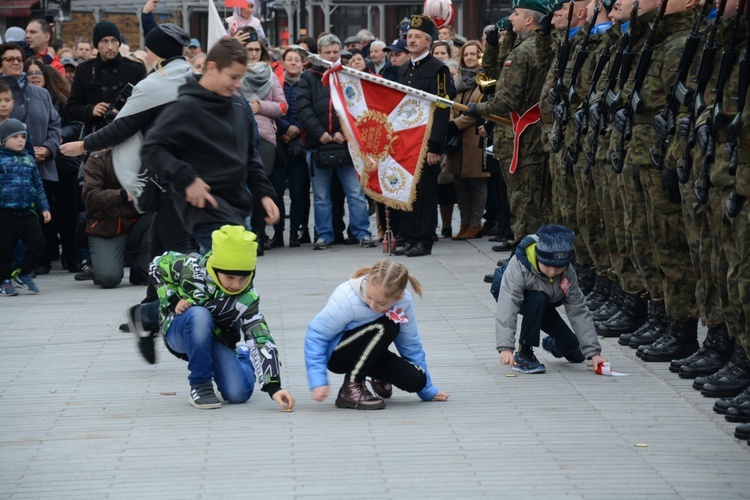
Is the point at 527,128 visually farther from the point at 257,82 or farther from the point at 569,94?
the point at 257,82

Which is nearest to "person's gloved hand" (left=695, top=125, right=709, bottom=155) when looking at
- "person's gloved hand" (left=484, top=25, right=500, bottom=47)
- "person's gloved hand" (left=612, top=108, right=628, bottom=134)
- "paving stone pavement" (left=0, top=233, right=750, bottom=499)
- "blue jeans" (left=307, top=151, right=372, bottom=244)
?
"paving stone pavement" (left=0, top=233, right=750, bottom=499)

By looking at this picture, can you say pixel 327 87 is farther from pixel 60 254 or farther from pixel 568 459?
pixel 568 459

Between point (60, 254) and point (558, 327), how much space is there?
725 cm

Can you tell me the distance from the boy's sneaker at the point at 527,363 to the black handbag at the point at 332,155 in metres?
6.23

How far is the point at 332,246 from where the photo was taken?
1392cm

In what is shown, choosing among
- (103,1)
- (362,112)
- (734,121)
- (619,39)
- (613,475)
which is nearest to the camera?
(613,475)

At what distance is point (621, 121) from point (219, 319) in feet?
8.58

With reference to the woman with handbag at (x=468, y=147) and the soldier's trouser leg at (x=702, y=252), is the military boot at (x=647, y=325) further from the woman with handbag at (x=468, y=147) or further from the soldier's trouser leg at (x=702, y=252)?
the woman with handbag at (x=468, y=147)

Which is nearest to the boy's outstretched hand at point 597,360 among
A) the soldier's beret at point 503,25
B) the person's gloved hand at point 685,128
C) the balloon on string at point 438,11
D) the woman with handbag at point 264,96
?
the person's gloved hand at point 685,128

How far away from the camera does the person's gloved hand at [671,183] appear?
697 cm

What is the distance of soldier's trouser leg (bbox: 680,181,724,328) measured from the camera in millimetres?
6488

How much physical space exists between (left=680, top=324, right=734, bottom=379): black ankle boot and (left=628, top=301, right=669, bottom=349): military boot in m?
0.73

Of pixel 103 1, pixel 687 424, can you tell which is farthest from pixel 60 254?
pixel 103 1

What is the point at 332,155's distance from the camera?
13289 millimetres
